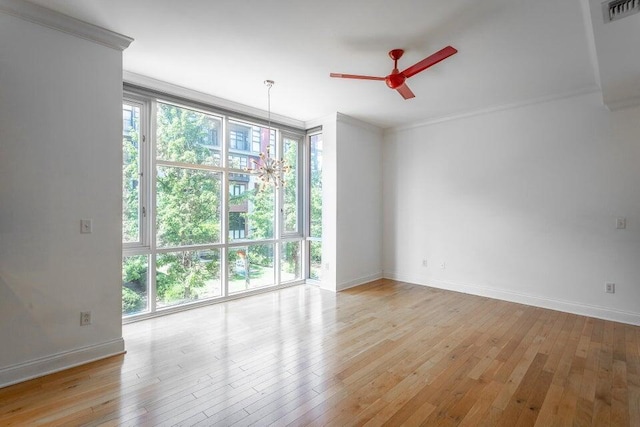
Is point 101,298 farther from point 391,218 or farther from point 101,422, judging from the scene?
point 391,218

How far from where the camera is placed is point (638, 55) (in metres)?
2.70

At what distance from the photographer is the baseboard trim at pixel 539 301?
12.3 feet

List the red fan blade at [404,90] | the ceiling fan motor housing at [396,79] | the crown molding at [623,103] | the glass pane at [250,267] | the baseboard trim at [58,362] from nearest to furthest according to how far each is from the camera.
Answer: the baseboard trim at [58,362] → the ceiling fan motor housing at [396,79] → the red fan blade at [404,90] → the crown molding at [623,103] → the glass pane at [250,267]

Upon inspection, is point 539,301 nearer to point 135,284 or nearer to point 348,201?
point 348,201

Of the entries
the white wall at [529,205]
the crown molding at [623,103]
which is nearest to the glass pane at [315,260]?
the white wall at [529,205]

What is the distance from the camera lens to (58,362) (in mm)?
2592

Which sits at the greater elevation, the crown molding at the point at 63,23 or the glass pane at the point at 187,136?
the crown molding at the point at 63,23

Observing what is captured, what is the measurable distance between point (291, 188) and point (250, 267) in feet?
5.09

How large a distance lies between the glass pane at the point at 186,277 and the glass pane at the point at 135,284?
146 millimetres

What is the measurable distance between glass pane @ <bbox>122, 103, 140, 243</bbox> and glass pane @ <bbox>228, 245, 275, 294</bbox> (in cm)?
133

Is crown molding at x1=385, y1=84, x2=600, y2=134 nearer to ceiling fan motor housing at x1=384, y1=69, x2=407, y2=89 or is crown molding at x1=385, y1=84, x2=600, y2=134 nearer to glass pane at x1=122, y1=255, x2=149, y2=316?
ceiling fan motor housing at x1=384, y1=69, x2=407, y2=89

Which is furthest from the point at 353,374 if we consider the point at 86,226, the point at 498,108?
the point at 498,108

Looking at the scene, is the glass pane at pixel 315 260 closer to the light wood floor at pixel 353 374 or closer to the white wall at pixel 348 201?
the white wall at pixel 348 201

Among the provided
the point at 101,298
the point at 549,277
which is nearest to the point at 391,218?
the point at 549,277
